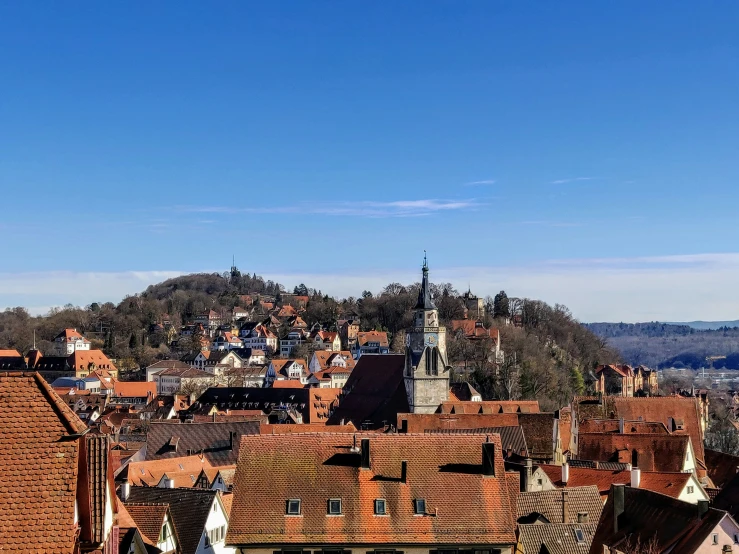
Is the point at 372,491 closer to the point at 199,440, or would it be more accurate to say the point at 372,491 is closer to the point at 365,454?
the point at 365,454

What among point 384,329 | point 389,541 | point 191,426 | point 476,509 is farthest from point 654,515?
point 384,329

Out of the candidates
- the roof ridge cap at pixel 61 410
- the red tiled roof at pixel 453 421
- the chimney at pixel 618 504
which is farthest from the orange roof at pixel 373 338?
the roof ridge cap at pixel 61 410

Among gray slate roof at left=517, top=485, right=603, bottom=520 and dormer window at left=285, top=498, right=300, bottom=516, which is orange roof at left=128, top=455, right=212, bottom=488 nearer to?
dormer window at left=285, top=498, right=300, bottom=516

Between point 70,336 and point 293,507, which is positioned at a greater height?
point 70,336

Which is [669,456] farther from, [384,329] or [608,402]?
[384,329]

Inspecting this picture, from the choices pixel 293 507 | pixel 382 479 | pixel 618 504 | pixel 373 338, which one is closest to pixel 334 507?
pixel 293 507

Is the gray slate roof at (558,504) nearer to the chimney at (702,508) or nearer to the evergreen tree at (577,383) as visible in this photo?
the chimney at (702,508)

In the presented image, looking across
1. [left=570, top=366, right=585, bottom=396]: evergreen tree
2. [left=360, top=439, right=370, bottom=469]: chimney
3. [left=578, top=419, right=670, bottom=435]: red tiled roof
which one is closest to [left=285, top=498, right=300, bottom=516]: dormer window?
[left=360, top=439, right=370, bottom=469]: chimney
